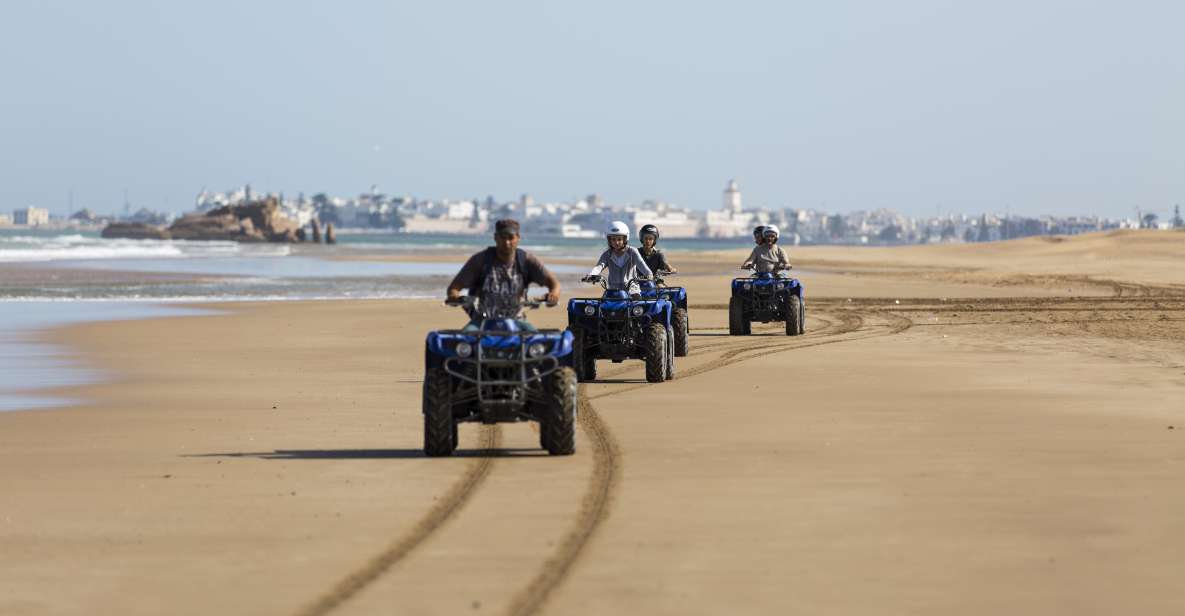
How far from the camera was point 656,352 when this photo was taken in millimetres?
18625

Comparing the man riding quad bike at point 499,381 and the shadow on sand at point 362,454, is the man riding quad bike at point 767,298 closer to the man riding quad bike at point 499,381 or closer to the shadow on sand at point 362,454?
the shadow on sand at point 362,454

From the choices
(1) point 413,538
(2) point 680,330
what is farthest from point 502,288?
(2) point 680,330

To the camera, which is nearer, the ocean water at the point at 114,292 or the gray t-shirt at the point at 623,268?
the gray t-shirt at the point at 623,268

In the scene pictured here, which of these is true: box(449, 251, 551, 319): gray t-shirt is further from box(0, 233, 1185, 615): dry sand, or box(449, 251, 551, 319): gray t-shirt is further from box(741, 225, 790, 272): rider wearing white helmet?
box(741, 225, 790, 272): rider wearing white helmet

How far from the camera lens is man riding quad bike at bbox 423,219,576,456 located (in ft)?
40.5

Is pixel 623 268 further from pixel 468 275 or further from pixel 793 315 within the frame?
pixel 793 315

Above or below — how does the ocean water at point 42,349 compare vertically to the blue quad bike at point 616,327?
below

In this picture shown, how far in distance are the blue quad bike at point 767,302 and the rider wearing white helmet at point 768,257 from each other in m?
0.23

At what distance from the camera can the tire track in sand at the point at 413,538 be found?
7602 mm

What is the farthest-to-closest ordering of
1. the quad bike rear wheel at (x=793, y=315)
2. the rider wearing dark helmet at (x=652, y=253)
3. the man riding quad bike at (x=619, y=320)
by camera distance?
the quad bike rear wheel at (x=793, y=315) < the rider wearing dark helmet at (x=652, y=253) < the man riding quad bike at (x=619, y=320)

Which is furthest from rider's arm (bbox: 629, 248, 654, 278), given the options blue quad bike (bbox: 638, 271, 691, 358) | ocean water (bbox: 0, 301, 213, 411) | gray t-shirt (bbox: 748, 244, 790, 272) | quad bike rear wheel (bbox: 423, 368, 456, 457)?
gray t-shirt (bbox: 748, 244, 790, 272)

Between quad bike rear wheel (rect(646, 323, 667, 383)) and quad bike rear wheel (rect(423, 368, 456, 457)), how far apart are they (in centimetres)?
634

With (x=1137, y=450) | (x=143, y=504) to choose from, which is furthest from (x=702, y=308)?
(x=143, y=504)

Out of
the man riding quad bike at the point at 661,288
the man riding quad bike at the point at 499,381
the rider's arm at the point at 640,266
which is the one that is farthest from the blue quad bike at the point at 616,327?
the man riding quad bike at the point at 499,381
